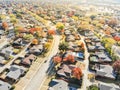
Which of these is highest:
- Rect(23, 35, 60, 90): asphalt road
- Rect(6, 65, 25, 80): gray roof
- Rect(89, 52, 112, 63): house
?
Rect(6, 65, 25, 80): gray roof

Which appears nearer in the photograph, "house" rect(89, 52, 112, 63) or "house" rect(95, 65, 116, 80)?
"house" rect(95, 65, 116, 80)

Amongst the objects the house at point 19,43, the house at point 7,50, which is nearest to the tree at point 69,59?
the house at point 7,50

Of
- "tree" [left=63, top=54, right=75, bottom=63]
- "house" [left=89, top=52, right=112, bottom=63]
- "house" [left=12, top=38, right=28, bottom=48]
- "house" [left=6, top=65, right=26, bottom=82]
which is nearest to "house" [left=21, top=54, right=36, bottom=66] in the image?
"house" [left=6, top=65, right=26, bottom=82]

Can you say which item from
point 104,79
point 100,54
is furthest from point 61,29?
point 104,79

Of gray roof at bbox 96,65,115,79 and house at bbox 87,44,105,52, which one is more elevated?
house at bbox 87,44,105,52

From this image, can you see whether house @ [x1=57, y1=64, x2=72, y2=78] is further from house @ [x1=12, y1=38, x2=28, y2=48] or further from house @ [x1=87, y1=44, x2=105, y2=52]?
house @ [x1=12, y1=38, x2=28, y2=48]

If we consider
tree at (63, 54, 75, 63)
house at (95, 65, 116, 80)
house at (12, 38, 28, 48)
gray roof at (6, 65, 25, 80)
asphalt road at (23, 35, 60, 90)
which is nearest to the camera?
asphalt road at (23, 35, 60, 90)

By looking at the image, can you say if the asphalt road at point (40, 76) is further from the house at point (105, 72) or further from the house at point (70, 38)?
the house at point (105, 72)
